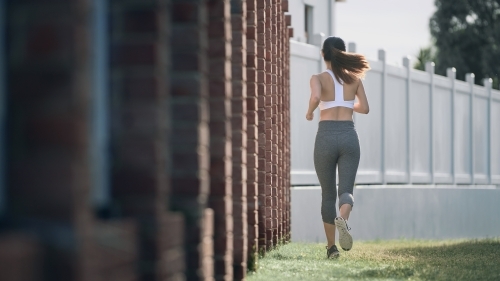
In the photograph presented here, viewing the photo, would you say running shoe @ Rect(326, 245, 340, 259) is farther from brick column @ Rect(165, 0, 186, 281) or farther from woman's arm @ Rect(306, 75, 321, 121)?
brick column @ Rect(165, 0, 186, 281)

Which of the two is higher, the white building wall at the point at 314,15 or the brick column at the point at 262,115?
the white building wall at the point at 314,15

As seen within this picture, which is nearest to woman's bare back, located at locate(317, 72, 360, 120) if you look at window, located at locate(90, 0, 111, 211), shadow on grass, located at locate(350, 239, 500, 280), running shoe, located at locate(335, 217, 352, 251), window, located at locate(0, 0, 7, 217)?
running shoe, located at locate(335, 217, 352, 251)

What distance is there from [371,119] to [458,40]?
2999cm

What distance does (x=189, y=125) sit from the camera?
4109 mm

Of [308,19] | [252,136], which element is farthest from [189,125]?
[308,19]

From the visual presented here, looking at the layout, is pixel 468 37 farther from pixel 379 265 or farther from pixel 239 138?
pixel 239 138

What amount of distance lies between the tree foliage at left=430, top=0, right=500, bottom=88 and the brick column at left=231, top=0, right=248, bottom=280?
39458mm

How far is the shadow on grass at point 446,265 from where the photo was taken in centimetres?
689

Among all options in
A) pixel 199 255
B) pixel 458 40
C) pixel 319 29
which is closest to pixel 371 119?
pixel 199 255

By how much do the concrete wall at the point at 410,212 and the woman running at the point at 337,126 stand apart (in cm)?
482

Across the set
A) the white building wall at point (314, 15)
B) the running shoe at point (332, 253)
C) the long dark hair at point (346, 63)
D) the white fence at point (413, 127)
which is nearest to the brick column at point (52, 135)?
the running shoe at point (332, 253)

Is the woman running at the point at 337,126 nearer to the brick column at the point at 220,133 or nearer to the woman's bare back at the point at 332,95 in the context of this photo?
the woman's bare back at the point at 332,95

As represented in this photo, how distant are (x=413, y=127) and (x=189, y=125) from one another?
49.4 feet

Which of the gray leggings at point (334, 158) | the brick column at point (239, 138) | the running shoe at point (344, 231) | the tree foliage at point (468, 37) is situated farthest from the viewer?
the tree foliage at point (468, 37)
